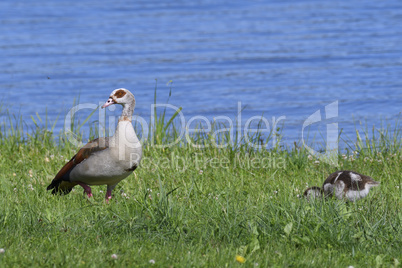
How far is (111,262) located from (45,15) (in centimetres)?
2775

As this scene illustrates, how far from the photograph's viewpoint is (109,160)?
8.07 m

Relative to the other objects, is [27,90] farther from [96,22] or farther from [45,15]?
[45,15]

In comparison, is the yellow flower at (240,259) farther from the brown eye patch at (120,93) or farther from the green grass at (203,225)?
the brown eye patch at (120,93)

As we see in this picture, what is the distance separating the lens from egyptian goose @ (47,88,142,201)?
8039mm

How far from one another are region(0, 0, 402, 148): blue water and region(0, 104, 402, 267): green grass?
3131 millimetres

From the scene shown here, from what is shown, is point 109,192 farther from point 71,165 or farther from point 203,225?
point 203,225

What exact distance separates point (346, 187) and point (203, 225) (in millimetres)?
1919

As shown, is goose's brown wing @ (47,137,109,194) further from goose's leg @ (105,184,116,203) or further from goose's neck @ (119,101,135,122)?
goose's leg @ (105,184,116,203)

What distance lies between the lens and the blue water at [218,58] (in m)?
16.6

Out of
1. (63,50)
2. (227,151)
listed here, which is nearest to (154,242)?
(227,151)

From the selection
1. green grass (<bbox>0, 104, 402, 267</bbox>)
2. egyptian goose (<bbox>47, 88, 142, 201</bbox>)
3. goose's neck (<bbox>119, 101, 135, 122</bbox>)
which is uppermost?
goose's neck (<bbox>119, 101, 135, 122</bbox>)

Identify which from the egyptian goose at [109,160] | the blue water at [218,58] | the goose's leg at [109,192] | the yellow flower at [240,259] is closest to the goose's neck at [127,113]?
the egyptian goose at [109,160]

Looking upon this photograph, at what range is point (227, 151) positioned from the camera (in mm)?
10312

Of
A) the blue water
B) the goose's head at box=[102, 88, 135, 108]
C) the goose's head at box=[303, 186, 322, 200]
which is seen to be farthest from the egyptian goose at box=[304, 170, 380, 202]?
the blue water
